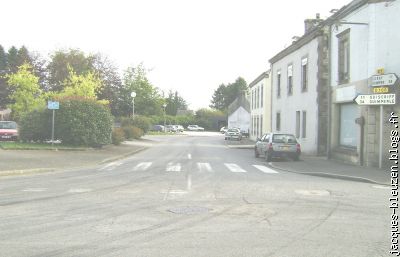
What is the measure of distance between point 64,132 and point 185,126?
9498cm

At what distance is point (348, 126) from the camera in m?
23.9

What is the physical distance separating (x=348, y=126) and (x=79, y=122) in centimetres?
1526

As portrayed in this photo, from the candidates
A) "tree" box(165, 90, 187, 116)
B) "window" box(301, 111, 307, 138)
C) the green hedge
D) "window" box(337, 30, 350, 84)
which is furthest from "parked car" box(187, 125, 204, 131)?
"window" box(337, 30, 350, 84)

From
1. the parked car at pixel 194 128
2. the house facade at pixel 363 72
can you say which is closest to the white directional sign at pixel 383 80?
the house facade at pixel 363 72

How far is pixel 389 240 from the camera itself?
748cm

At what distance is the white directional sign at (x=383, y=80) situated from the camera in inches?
747

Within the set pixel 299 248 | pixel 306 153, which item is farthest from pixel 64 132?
pixel 299 248

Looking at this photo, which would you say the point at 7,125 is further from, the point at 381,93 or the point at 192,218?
the point at 192,218

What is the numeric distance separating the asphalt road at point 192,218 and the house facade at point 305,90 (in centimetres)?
1321

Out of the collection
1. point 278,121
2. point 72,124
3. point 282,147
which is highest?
point 278,121

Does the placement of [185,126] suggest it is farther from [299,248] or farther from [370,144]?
[299,248]

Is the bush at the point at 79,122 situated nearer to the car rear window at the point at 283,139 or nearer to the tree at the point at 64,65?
the car rear window at the point at 283,139

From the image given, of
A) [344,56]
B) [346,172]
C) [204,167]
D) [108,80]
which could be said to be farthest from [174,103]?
[346,172]

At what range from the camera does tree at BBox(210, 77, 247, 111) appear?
492ft
